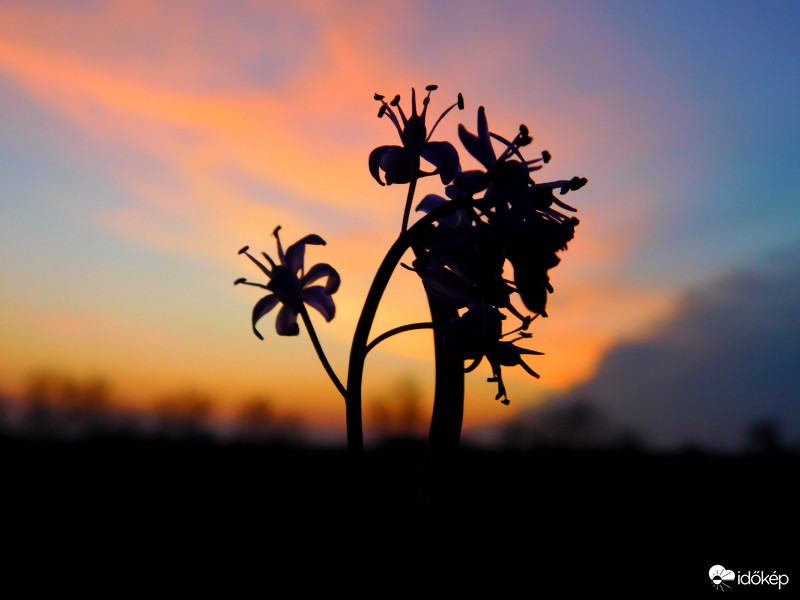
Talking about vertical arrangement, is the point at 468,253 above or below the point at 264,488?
above

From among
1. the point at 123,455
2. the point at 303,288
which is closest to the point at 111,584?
the point at 123,455

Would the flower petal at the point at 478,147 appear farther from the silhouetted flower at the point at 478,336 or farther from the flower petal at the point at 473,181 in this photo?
the silhouetted flower at the point at 478,336

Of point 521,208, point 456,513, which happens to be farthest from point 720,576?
point 521,208

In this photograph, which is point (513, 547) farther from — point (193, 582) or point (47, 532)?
point (47, 532)

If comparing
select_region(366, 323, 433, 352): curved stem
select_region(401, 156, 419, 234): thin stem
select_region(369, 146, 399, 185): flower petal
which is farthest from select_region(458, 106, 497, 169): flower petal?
select_region(366, 323, 433, 352): curved stem

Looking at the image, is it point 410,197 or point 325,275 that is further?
point 325,275

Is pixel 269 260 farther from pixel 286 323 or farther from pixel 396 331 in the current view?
pixel 396 331

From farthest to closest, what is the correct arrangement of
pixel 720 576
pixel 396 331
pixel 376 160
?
1. pixel 720 576
2. pixel 376 160
3. pixel 396 331
